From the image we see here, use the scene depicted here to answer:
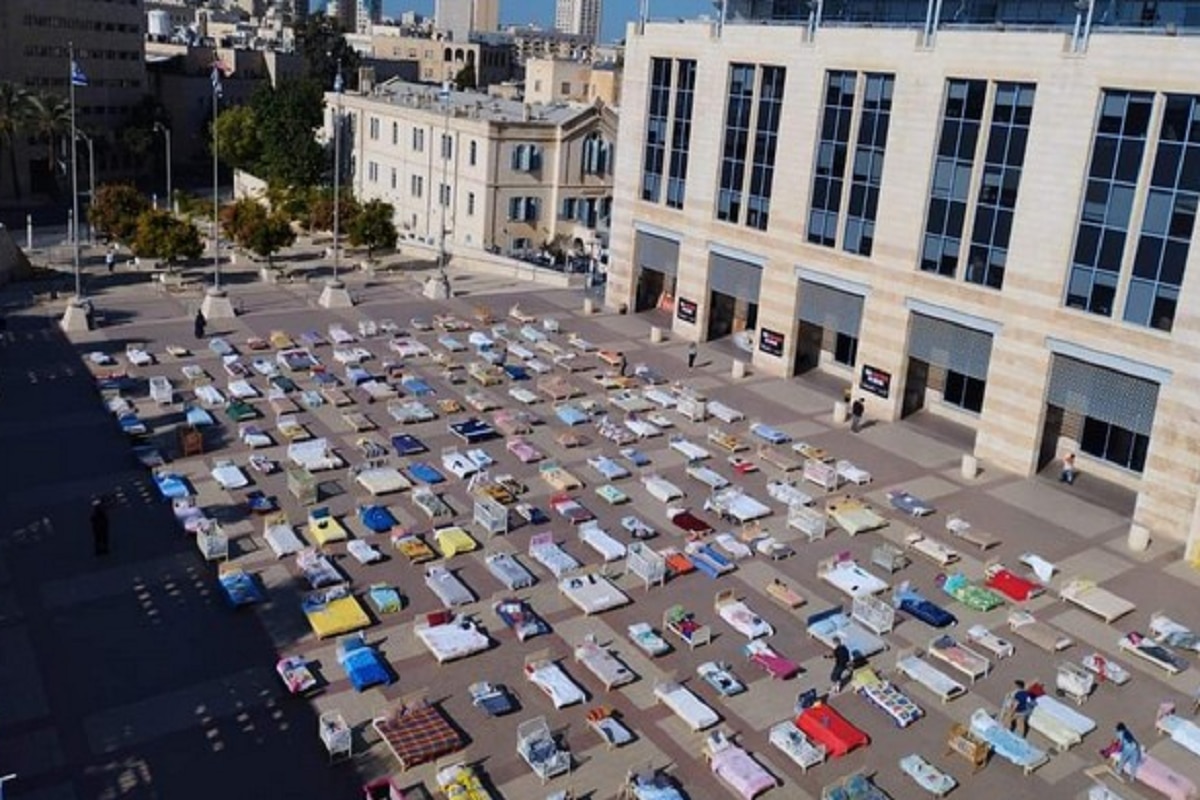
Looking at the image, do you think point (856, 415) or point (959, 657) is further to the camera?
point (856, 415)

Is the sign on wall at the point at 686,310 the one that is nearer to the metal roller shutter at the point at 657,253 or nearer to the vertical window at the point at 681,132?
the metal roller shutter at the point at 657,253

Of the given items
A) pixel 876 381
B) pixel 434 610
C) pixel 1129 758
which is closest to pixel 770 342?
pixel 876 381

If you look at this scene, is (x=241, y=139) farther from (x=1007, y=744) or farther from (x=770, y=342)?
(x=1007, y=744)

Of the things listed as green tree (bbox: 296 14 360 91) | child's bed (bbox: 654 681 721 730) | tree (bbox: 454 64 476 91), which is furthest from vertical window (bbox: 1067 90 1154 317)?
tree (bbox: 454 64 476 91)

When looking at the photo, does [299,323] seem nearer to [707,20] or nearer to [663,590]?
[707,20]

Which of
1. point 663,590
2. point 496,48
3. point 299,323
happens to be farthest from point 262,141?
point 496,48

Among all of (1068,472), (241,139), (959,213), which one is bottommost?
(1068,472)

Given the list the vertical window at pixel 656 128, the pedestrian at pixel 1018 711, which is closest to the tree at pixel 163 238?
the vertical window at pixel 656 128
